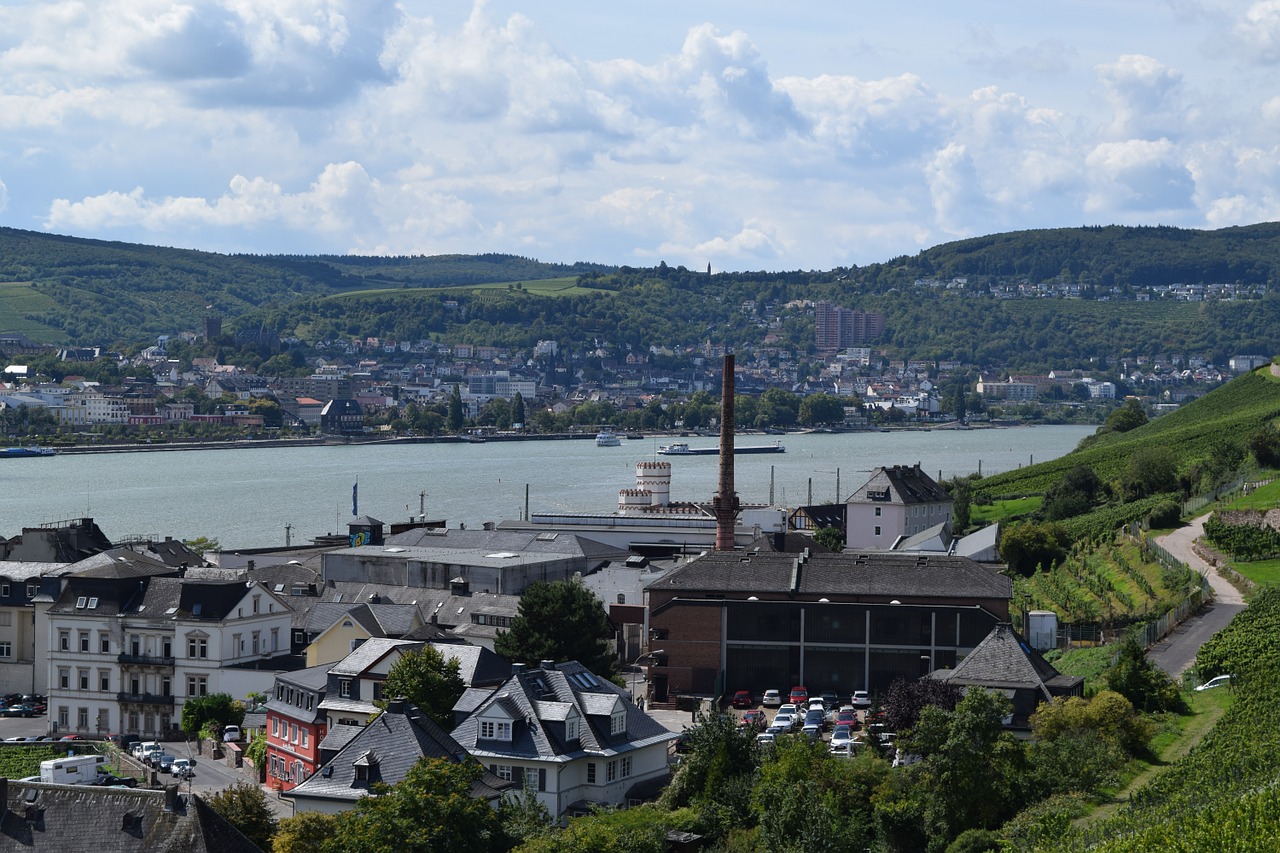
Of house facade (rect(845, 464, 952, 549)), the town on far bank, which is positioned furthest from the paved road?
the town on far bank

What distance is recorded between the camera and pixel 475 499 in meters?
70.9

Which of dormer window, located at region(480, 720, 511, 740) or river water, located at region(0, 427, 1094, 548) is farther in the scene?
river water, located at region(0, 427, 1094, 548)

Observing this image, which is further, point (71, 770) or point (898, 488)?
point (898, 488)

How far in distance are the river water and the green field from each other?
75.2 metres

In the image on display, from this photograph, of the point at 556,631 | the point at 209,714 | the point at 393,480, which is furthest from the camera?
the point at 393,480

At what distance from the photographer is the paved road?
78.5 ft

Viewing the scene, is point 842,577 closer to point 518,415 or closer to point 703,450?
point 703,450

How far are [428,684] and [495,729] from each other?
2.15 meters

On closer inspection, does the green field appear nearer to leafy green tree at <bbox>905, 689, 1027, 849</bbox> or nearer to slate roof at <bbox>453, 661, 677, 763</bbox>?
slate roof at <bbox>453, 661, 677, 763</bbox>

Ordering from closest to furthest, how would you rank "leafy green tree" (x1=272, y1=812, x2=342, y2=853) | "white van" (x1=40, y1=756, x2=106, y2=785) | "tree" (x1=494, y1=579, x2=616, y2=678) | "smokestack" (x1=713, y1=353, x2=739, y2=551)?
"leafy green tree" (x1=272, y1=812, x2=342, y2=853), "white van" (x1=40, y1=756, x2=106, y2=785), "tree" (x1=494, y1=579, x2=616, y2=678), "smokestack" (x1=713, y1=353, x2=739, y2=551)

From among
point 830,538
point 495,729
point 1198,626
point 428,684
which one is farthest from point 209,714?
point 830,538

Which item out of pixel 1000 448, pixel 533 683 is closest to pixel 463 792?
pixel 533 683

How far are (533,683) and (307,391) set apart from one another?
140 meters

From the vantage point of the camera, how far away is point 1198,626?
1007 inches
